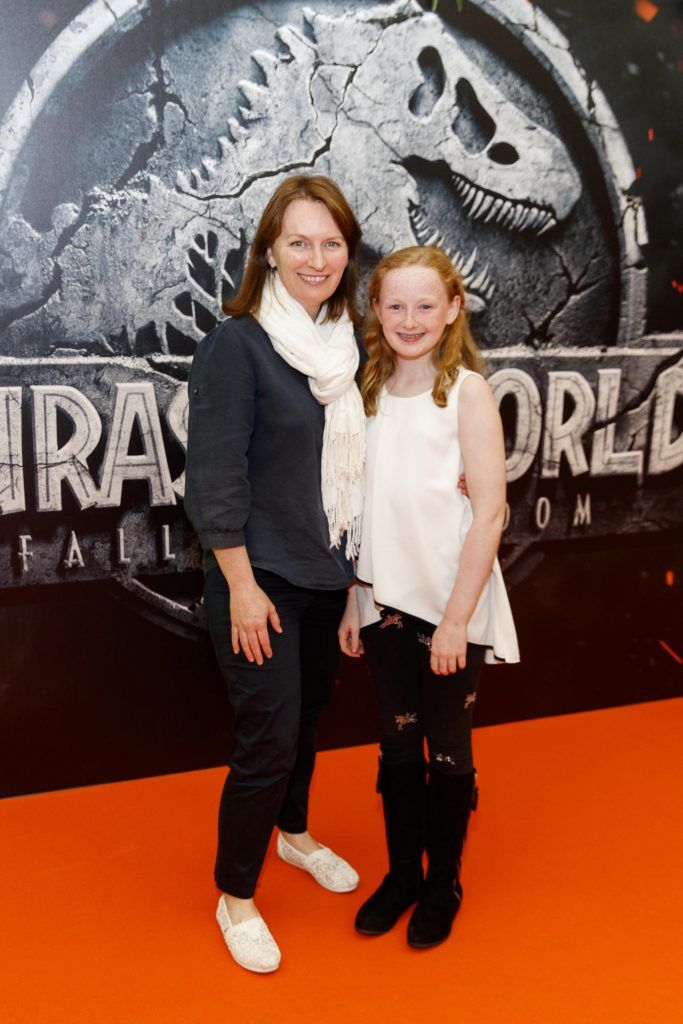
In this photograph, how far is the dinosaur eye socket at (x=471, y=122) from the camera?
9.10 ft

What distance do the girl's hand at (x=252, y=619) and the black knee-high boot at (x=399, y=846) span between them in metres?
0.44

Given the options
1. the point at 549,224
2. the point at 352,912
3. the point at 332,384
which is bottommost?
the point at 352,912

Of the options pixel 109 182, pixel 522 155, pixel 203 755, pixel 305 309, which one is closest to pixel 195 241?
pixel 109 182

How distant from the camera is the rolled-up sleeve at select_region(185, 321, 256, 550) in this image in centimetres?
171

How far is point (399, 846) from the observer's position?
200cm

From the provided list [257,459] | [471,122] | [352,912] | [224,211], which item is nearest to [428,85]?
[471,122]

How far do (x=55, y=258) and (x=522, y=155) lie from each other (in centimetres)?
152

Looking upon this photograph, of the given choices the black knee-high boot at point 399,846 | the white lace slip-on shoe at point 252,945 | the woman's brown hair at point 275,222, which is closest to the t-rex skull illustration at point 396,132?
the woman's brown hair at point 275,222

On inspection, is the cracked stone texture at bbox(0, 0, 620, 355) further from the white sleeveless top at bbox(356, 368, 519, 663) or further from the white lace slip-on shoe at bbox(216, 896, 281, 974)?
the white lace slip-on shoe at bbox(216, 896, 281, 974)

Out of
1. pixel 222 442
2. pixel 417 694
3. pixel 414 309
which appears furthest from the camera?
pixel 417 694

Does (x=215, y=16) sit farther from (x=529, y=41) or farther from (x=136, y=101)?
(x=529, y=41)

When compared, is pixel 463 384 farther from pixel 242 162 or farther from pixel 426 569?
pixel 242 162

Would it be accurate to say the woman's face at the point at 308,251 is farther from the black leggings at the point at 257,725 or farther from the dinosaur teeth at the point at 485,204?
the dinosaur teeth at the point at 485,204

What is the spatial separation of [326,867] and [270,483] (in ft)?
3.35
